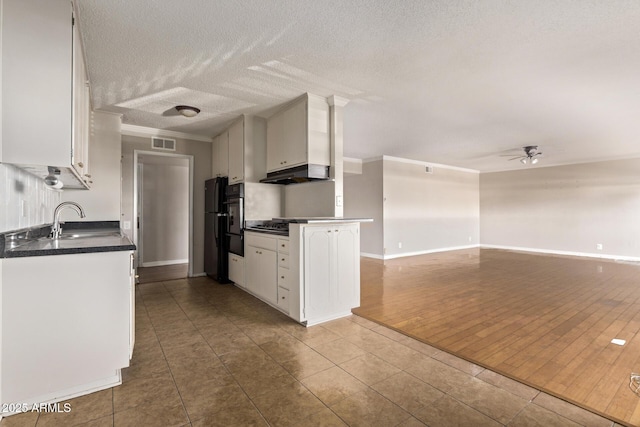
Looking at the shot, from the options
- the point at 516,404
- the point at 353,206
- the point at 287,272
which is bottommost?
the point at 516,404

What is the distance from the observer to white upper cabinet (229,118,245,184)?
425 centimetres

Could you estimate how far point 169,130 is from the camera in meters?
4.87

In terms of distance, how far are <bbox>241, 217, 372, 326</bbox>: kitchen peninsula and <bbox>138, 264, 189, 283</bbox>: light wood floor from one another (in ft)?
7.91

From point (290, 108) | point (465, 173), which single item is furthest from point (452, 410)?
point (465, 173)

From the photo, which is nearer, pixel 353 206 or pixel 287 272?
pixel 287 272

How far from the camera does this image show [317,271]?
3.04m

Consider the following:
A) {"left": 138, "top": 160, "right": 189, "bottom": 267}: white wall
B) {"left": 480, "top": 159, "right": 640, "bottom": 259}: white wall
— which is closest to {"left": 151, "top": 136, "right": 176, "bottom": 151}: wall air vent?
{"left": 138, "top": 160, "right": 189, "bottom": 267}: white wall

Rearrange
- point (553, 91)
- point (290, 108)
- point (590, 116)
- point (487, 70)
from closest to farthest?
point (487, 70) < point (553, 91) < point (290, 108) < point (590, 116)

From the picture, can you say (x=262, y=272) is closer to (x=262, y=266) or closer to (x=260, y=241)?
(x=262, y=266)

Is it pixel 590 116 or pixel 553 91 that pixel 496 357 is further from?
pixel 590 116

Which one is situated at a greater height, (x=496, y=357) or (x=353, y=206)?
(x=353, y=206)

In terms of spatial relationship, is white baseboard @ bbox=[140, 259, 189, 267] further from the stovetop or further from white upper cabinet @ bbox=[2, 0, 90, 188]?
white upper cabinet @ bbox=[2, 0, 90, 188]

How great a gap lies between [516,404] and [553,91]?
321cm

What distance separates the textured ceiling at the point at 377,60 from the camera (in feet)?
6.67
